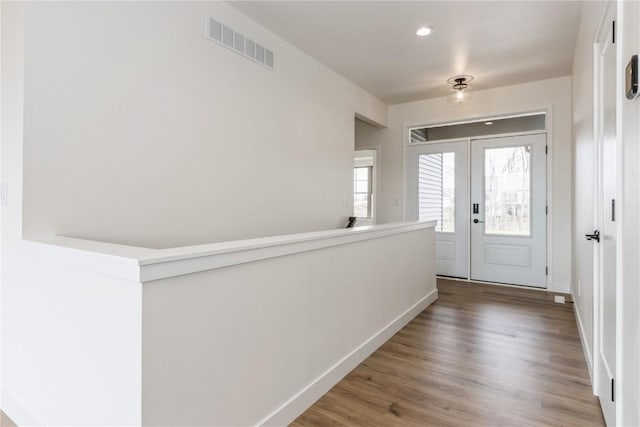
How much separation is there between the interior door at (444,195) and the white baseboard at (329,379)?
7.78ft

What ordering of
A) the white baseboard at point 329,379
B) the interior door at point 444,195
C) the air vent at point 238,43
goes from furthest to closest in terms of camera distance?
the interior door at point 444,195, the air vent at point 238,43, the white baseboard at point 329,379

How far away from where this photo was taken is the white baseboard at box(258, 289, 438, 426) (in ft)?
5.70

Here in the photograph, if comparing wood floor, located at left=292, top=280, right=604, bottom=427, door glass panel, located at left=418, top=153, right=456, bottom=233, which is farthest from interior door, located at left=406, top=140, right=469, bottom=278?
wood floor, located at left=292, top=280, right=604, bottom=427

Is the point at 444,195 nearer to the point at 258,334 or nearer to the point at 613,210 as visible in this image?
the point at 613,210

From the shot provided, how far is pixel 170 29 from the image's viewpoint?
94.1 inches

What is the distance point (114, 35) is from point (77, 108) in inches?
20.5

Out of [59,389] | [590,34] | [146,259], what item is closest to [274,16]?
[590,34]

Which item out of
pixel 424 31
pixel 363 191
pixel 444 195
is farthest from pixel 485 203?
pixel 424 31

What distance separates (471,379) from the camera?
7.31 feet

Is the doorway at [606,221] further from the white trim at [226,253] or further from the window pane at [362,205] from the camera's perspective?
the window pane at [362,205]

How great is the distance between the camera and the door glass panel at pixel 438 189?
529cm

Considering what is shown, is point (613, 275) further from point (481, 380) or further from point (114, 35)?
point (114, 35)

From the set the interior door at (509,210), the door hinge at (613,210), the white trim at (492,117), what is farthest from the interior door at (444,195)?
the door hinge at (613,210)

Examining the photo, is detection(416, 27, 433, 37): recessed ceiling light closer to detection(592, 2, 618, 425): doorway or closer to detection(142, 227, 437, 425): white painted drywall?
detection(592, 2, 618, 425): doorway
